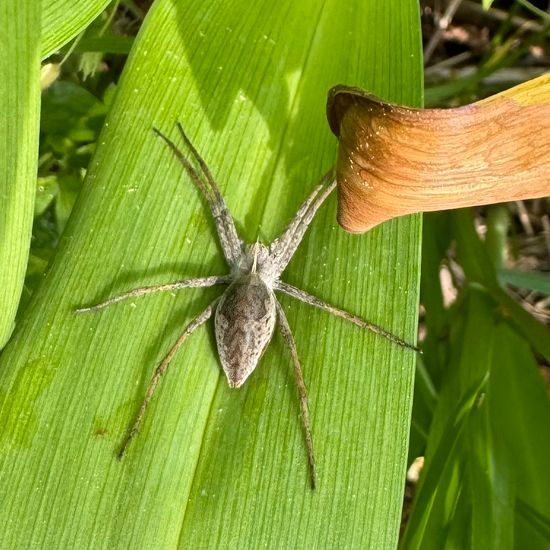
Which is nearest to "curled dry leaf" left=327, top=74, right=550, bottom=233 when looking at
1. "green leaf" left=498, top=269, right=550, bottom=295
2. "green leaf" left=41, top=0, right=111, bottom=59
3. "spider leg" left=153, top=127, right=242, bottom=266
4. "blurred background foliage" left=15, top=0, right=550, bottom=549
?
"blurred background foliage" left=15, top=0, right=550, bottom=549

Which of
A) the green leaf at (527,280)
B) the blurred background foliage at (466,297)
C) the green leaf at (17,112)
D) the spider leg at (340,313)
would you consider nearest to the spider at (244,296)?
the spider leg at (340,313)

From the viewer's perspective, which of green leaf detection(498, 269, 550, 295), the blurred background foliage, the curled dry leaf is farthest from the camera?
green leaf detection(498, 269, 550, 295)

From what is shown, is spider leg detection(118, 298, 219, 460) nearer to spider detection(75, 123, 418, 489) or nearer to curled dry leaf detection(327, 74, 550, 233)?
spider detection(75, 123, 418, 489)

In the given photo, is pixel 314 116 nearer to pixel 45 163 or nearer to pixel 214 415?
pixel 214 415

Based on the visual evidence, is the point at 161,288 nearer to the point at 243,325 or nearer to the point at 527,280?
the point at 243,325

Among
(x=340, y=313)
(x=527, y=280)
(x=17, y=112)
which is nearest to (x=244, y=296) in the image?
(x=340, y=313)

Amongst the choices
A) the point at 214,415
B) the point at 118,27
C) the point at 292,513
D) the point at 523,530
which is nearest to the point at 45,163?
the point at 118,27
